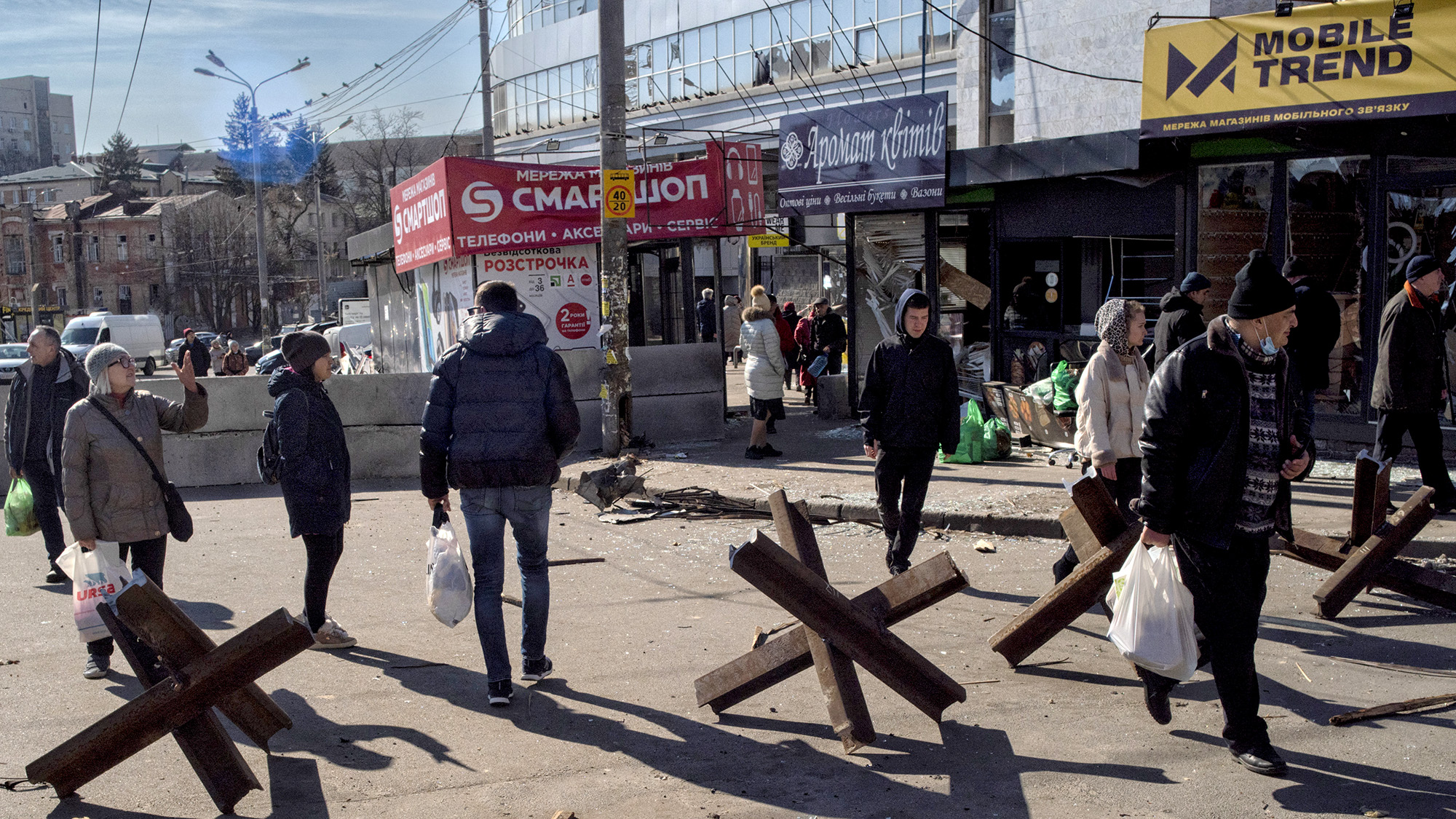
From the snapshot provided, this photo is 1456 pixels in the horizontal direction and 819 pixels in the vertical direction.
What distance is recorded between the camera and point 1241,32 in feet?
32.5

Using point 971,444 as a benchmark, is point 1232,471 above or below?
above

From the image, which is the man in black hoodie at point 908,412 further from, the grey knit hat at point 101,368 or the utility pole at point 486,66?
the utility pole at point 486,66

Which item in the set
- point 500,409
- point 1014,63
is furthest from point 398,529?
point 1014,63

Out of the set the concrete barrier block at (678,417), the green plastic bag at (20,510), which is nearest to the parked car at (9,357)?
the concrete barrier block at (678,417)

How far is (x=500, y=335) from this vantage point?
4938 mm

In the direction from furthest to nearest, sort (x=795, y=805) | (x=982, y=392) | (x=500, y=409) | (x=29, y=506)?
(x=982, y=392), (x=29, y=506), (x=500, y=409), (x=795, y=805)

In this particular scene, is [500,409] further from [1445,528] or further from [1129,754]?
[1445,528]

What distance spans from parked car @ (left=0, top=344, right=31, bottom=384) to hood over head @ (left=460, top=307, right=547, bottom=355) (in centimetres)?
3590

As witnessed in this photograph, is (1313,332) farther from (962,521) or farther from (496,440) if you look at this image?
(496,440)

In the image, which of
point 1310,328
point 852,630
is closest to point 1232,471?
point 852,630

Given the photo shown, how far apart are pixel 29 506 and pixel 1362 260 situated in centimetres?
1088

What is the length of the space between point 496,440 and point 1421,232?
9013mm

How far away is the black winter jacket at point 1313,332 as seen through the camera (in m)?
8.67

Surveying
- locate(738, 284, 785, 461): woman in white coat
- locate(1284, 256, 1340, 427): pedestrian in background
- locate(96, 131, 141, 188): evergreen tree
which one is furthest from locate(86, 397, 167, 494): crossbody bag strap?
locate(96, 131, 141, 188): evergreen tree
